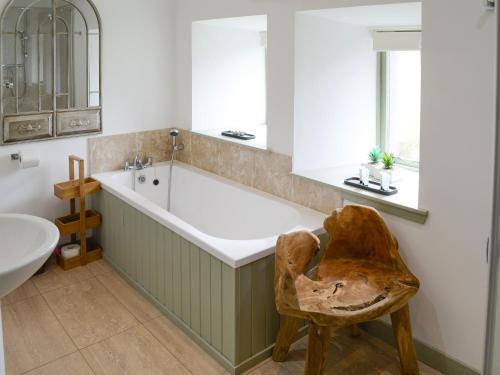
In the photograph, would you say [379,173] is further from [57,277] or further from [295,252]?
[57,277]

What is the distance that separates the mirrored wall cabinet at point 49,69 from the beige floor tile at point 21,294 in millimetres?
951

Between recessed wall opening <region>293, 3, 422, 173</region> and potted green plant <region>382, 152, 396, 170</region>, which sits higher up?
recessed wall opening <region>293, 3, 422, 173</region>

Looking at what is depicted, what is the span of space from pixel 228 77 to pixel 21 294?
7.29 ft

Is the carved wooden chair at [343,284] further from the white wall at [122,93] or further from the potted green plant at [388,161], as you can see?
the white wall at [122,93]

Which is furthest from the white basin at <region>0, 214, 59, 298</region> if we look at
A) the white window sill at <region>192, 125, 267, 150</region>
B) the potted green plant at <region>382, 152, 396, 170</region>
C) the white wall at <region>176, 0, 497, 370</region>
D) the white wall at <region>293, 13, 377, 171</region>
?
the potted green plant at <region>382, 152, 396, 170</region>

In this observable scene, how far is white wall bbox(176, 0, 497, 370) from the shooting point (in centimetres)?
203

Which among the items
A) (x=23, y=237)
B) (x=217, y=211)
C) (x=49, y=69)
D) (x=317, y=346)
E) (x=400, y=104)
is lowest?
(x=317, y=346)

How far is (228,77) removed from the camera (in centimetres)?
406

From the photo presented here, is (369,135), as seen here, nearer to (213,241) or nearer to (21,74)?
(213,241)

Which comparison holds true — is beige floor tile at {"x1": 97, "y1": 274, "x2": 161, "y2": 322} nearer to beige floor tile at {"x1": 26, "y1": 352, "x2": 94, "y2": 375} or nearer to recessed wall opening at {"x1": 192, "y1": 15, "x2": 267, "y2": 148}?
beige floor tile at {"x1": 26, "y1": 352, "x2": 94, "y2": 375}

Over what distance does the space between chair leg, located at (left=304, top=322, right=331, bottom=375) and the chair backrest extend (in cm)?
49

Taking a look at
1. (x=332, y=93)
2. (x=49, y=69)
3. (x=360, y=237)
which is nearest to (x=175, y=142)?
(x=49, y=69)

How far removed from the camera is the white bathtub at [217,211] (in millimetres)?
2391

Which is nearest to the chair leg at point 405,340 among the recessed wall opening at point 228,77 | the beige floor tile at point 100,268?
the recessed wall opening at point 228,77
